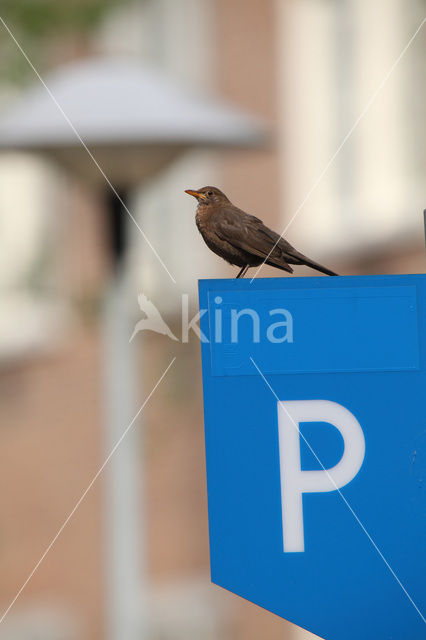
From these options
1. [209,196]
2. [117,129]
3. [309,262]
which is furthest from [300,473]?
[117,129]

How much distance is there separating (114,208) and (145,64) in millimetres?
2264

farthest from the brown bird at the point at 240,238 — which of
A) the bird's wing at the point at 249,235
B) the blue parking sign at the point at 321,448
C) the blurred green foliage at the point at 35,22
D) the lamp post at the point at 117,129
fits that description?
the blurred green foliage at the point at 35,22

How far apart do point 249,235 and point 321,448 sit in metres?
0.26

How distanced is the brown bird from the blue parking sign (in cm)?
13

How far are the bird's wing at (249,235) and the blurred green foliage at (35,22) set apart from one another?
8.15ft

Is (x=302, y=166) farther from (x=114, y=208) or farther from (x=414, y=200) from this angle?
(x=114, y=208)

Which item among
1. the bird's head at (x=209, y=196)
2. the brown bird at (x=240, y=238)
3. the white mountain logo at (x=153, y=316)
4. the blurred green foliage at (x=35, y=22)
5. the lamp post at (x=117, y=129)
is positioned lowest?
the white mountain logo at (x=153, y=316)

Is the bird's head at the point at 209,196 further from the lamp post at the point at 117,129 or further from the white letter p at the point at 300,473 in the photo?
the lamp post at the point at 117,129

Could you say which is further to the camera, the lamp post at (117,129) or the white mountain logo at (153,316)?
the lamp post at (117,129)

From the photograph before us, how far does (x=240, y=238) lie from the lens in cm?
125

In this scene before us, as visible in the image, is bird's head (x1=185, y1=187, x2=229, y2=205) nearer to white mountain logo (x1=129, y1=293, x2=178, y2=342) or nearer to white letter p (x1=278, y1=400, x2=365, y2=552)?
white mountain logo (x1=129, y1=293, x2=178, y2=342)

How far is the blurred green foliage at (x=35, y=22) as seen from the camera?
3.62m

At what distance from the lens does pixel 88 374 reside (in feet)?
17.4

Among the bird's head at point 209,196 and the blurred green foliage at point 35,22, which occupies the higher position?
the blurred green foliage at point 35,22
